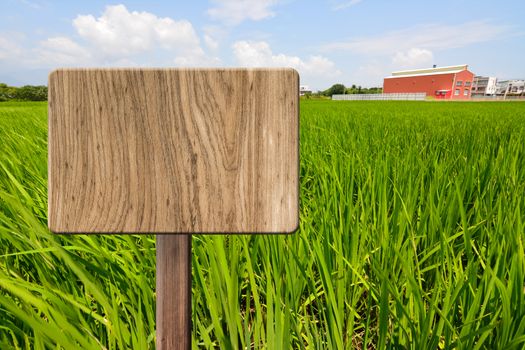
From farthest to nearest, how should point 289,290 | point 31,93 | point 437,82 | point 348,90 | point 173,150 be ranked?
point 348,90
point 437,82
point 31,93
point 289,290
point 173,150

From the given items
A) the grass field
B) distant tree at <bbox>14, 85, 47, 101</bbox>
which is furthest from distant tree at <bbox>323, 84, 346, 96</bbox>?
the grass field

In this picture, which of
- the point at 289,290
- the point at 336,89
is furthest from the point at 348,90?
the point at 289,290

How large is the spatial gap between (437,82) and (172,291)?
4402cm

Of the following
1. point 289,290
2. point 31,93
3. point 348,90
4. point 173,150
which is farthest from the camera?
point 348,90

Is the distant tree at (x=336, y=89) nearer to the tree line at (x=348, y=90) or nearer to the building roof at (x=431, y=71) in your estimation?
the tree line at (x=348, y=90)

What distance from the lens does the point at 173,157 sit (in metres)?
0.37

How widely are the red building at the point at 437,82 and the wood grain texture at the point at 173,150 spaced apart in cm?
4219

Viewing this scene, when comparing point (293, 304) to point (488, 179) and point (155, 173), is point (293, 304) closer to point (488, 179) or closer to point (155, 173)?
point (155, 173)

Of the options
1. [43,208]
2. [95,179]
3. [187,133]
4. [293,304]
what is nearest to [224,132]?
[187,133]

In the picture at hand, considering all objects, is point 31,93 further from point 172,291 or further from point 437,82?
point 437,82

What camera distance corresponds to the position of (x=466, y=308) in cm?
62

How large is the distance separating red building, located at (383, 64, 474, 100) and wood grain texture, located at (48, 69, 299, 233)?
42.2m

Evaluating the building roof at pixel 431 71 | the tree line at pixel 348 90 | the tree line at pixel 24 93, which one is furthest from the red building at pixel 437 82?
the tree line at pixel 24 93

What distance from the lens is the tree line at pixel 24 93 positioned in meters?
25.4
